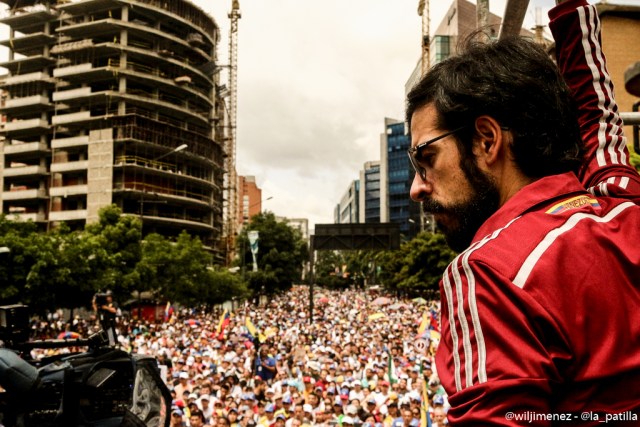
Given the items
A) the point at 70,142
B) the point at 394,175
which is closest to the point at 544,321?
the point at 70,142

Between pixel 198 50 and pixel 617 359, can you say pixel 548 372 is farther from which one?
pixel 198 50

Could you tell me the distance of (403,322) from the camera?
2859 cm

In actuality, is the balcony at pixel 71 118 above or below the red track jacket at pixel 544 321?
above

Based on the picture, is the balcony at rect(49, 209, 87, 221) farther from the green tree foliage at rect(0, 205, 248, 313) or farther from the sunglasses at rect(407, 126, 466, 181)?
the sunglasses at rect(407, 126, 466, 181)

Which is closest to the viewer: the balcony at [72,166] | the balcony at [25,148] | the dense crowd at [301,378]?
the dense crowd at [301,378]

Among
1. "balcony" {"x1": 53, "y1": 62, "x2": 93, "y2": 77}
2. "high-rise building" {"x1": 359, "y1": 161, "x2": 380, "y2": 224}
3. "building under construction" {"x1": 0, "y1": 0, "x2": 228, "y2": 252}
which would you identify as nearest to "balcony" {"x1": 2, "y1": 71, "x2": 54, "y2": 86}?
"building under construction" {"x1": 0, "y1": 0, "x2": 228, "y2": 252}

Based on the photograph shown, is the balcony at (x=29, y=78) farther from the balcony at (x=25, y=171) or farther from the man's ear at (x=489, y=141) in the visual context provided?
the man's ear at (x=489, y=141)

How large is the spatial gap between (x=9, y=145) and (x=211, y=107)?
2241 centimetres

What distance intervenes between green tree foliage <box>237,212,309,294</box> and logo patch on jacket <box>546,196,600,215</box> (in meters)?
57.2

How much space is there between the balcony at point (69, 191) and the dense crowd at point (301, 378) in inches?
1427

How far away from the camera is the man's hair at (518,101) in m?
1.28

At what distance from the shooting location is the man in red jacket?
95 cm

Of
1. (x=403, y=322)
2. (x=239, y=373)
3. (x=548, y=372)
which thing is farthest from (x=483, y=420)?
(x=403, y=322)

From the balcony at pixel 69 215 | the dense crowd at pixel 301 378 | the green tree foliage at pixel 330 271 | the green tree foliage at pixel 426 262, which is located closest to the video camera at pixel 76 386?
the dense crowd at pixel 301 378
